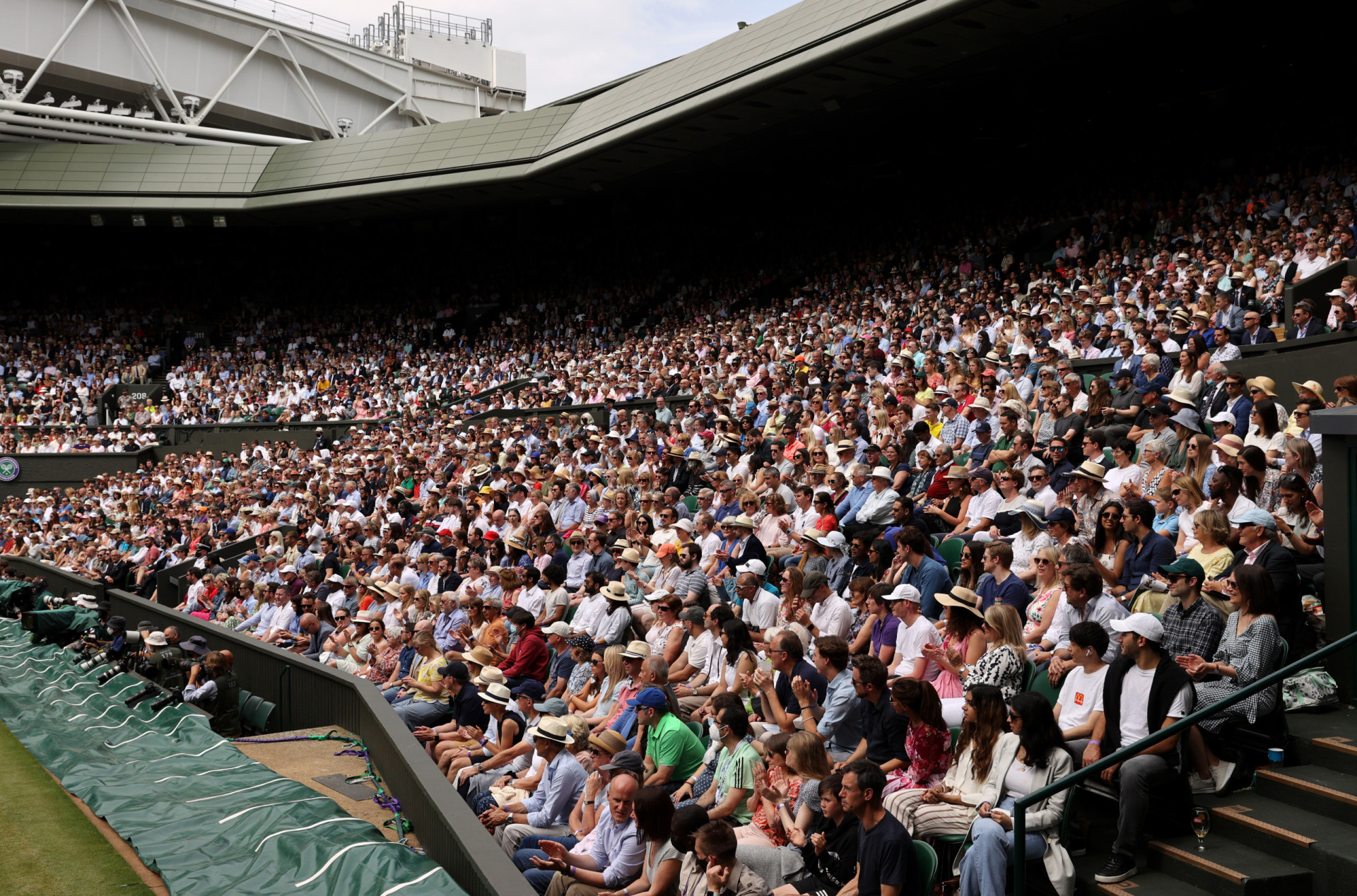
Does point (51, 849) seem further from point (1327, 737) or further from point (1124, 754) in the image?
point (1327, 737)

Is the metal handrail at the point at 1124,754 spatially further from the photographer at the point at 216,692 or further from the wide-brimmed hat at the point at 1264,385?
the photographer at the point at 216,692

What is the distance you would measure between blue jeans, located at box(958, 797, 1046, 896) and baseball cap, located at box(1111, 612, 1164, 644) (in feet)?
3.69

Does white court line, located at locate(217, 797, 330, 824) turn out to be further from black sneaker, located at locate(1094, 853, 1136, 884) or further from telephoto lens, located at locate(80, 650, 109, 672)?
telephoto lens, located at locate(80, 650, 109, 672)

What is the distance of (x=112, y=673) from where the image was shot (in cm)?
1316

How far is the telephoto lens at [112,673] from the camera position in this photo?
13.1 m

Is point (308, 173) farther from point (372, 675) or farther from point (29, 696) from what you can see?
point (372, 675)

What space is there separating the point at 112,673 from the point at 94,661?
36.6 inches

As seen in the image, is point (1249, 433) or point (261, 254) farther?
point (261, 254)

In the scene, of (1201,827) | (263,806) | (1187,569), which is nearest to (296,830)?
(263,806)

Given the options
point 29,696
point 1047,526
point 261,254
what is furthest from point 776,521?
point 261,254

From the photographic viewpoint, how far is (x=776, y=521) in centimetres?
1096

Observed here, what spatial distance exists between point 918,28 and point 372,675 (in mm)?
13808

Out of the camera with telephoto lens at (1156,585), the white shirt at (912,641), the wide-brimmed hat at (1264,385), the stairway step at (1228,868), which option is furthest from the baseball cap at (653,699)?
the wide-brimmed hat at (1264,385)

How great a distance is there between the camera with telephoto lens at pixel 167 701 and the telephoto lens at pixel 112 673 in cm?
→ 195
